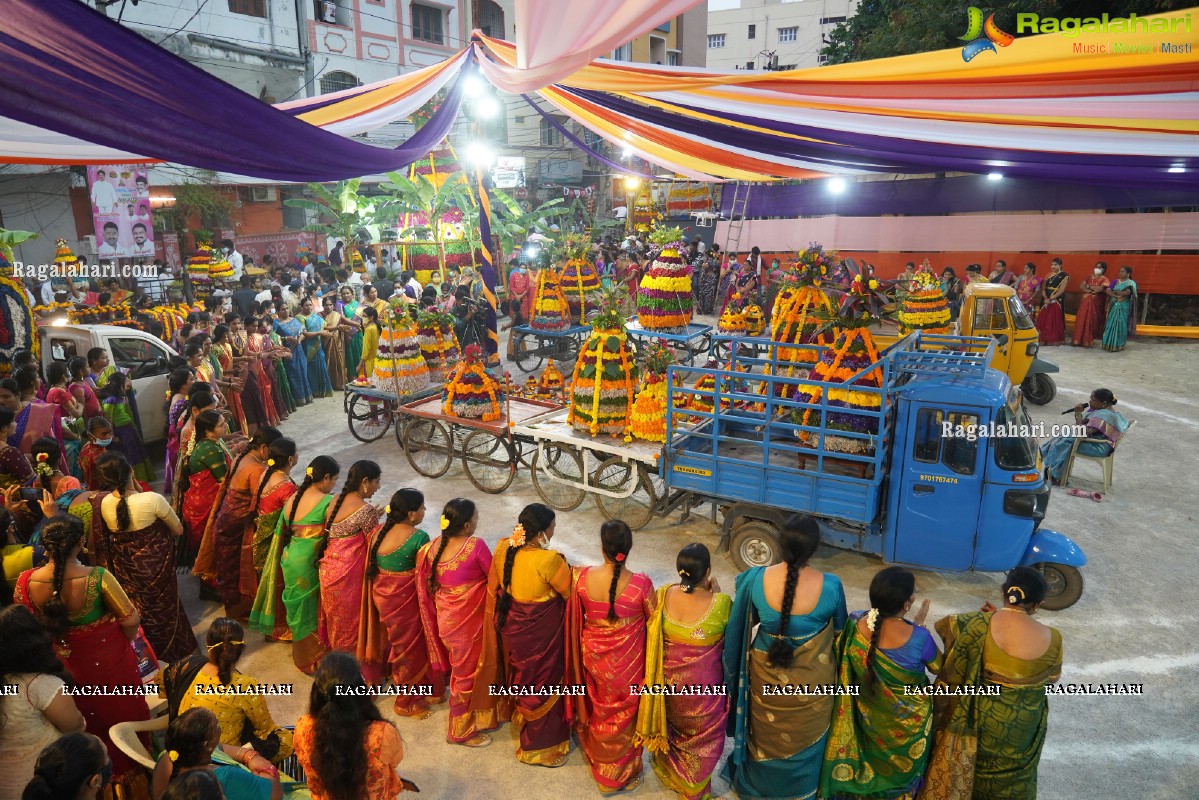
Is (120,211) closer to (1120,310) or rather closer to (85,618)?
(85,618)

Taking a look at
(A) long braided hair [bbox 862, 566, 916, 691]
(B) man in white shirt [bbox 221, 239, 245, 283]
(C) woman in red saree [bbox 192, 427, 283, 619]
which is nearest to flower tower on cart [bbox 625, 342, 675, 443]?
(C) woman in red saree [bbox 192, 427, 283, 619]

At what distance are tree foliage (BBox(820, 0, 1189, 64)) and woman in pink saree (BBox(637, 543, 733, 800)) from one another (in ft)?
33.9

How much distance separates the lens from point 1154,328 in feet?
49.9

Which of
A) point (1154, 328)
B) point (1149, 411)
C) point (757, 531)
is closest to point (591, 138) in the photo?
point (1154, 328)

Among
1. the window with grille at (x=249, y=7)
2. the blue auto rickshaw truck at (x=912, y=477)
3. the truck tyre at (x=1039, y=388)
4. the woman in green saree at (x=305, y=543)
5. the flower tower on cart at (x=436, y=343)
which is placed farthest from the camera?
the window with grille at (x=249, y=7)

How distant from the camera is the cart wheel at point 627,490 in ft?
24.3

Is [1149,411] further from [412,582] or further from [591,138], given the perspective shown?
[591,138]

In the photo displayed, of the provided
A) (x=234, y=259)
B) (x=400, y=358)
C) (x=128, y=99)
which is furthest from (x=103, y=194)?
(x=128, y=99)

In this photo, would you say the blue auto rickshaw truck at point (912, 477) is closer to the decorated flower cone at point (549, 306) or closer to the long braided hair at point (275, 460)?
the long braided hair at point (275, 460)

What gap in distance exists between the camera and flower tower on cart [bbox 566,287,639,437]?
7.70 meters

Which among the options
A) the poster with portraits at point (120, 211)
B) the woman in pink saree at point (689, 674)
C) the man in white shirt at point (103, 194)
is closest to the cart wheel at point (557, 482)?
the woman in pink saree at point (689, 674)

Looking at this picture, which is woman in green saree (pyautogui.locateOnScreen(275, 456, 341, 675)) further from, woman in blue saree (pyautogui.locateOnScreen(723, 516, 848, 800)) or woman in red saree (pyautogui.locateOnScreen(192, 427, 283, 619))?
woman in blue saree (pyautogui.locateOnScreen(723, 516, 848, 800))

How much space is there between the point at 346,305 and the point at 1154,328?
15.8 metres

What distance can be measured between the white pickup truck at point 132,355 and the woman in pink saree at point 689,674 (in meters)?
7.85
